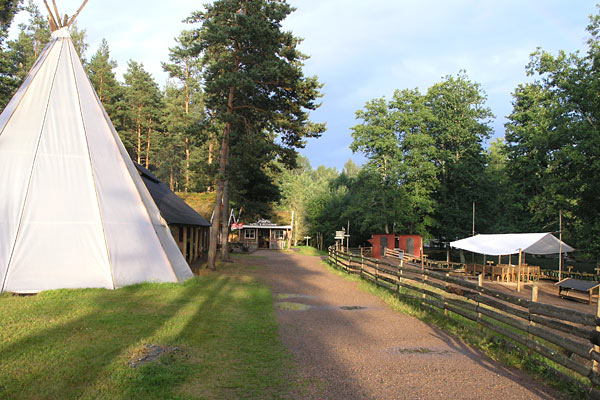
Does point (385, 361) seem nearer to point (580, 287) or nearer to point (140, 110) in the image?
point (580, 287)

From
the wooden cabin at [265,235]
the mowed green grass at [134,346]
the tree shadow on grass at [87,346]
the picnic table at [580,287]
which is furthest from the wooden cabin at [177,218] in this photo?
the wooden cabin at [265,235]

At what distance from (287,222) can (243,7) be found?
30.6 meters

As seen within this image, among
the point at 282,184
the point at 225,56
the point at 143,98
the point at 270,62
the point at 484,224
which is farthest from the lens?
the point at 282,184

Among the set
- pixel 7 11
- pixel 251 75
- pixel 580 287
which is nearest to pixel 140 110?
pixel 7 11

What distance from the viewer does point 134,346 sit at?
5.91 meters

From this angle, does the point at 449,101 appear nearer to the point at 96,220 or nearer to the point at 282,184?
the point at 282,184

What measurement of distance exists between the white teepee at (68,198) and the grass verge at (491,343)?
22.7ft

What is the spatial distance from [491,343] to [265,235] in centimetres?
4009

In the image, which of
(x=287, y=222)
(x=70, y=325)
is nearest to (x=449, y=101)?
(x=287, y=222)

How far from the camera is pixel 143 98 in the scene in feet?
138

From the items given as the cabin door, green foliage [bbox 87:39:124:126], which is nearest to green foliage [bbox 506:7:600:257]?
the cabin door

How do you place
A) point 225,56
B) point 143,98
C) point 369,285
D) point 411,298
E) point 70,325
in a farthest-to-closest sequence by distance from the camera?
point 143,98 → point 225,56 → point 369,285 → point 411,298 → point 70,325

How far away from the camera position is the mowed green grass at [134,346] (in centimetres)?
444

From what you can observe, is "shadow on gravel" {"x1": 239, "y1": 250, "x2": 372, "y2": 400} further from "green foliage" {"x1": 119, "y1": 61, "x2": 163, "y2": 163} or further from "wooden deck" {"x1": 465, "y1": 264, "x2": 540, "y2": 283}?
"green foliage" {"x1": 119, "y1": 61, "x2": 163, "y2": 163}
